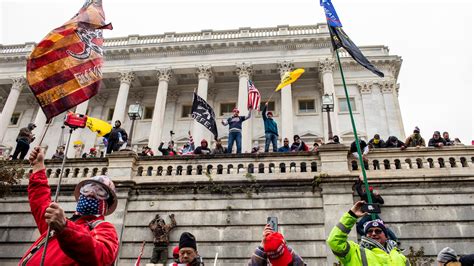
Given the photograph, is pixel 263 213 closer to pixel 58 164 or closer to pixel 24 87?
pixel 58 164

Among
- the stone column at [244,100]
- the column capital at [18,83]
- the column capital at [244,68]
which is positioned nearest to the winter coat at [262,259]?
the stone column at [244,100]

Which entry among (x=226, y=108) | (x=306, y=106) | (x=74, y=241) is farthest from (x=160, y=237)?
(x=306, y=106)

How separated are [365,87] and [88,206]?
110 feet

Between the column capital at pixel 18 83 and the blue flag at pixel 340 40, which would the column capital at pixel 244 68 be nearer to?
the column capital at pixel 18 83

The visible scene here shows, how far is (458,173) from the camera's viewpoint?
1173 cm

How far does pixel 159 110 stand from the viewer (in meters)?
32.2

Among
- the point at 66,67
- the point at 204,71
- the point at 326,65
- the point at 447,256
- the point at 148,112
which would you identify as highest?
the point at 326,65

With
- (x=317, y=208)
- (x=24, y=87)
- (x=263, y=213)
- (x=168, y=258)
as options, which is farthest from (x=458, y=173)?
(x=24, y=87)

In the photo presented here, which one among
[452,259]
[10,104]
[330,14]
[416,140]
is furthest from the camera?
[10,104]

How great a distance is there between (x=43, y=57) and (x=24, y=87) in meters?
34.8

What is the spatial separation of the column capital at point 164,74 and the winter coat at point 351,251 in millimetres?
30837

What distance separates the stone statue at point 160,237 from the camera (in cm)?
1134

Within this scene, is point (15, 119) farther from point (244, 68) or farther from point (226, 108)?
point (244, 68)

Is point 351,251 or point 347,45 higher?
point 347,45
